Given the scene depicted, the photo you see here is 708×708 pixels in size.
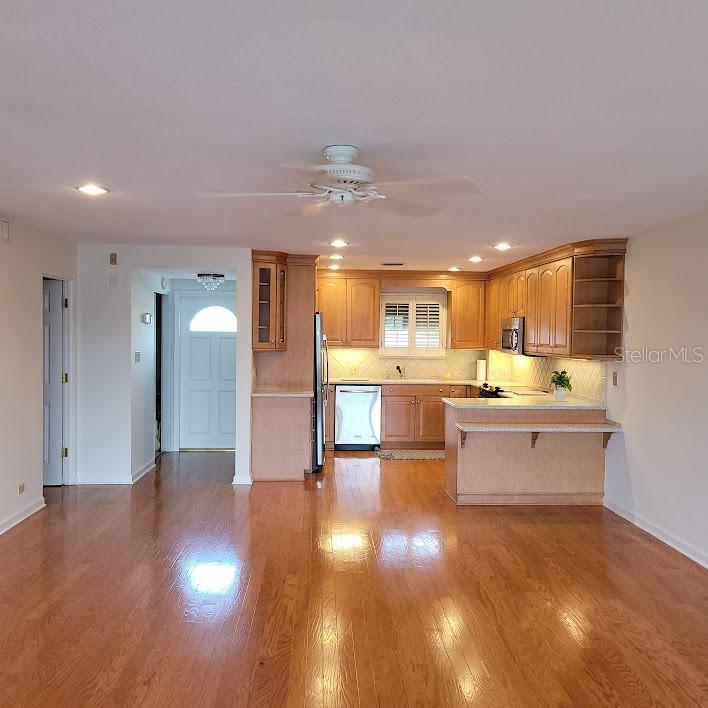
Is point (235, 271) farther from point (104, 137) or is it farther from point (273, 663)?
point (273, 663)

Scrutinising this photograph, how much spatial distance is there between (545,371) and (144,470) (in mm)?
4762

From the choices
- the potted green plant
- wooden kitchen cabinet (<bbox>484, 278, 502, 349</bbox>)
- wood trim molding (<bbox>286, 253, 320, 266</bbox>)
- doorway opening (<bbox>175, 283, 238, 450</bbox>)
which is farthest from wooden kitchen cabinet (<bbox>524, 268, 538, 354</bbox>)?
doorway opening (<bbox>175, 283, 238, 450</bbox>)

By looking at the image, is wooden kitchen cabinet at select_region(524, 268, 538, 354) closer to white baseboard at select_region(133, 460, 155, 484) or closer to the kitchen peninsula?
the kitchen peninsula

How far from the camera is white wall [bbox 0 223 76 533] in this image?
491 cm

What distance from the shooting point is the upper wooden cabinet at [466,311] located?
8.69m

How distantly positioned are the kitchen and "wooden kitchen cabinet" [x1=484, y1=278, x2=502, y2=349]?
27mm

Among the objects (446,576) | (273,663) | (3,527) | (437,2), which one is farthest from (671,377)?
(3,527)

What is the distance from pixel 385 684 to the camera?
2781mm

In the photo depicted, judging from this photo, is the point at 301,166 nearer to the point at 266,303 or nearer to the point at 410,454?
the point at 266,303

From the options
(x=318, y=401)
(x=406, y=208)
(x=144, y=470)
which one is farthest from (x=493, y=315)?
(x=144, y=470)

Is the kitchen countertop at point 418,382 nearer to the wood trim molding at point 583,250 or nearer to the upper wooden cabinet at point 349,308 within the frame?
the upper wooden cabinet at point 349,308

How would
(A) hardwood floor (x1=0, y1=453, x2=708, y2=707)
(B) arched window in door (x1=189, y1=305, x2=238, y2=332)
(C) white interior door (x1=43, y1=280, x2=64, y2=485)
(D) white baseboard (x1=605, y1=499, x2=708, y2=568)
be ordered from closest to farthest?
(A) hardwood floor (x1=0, y1=453, x2=708, y2=707), (D) white baseboard (x1=605, y1=499, x2=708, y2=568), (C) white interior door (x1=43, y1=280, x2=64, y2=485), (B) arched window in door (x1=189, y1=305, x2=238, y2=332)

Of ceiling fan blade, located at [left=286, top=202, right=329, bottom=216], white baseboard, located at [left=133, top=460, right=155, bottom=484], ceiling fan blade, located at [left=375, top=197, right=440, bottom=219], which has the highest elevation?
ceiling fan blade, located at [left=286, top=202, right=329, bottom=216]

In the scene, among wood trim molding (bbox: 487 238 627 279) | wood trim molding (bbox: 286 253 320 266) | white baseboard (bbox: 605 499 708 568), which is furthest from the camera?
wood trim molding (bbox: 286 253 320 266)
